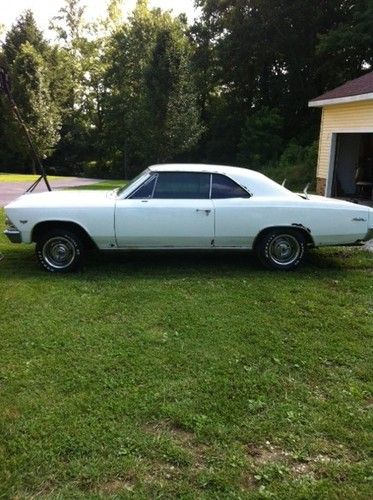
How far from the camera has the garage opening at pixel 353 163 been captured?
16406 mm

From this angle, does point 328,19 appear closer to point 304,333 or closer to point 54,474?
point 304,333

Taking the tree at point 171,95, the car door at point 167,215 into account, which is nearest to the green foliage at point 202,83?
the tree at point 171,95

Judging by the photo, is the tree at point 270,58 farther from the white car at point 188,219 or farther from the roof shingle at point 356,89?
the white car at point 188,219

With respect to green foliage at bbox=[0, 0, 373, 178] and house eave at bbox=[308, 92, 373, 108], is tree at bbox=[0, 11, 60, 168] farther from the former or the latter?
house eave at bbox=[308, 92, 373, 108]

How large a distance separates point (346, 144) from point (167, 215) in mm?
12207

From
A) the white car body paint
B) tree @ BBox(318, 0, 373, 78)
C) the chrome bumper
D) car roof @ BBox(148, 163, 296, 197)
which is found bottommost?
the chrome bumper

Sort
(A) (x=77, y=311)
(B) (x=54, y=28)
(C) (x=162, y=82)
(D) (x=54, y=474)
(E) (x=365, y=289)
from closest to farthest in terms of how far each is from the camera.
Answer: (D) (x=54, y=474), (A) (x=77, y=311), (E) (x=365, y=289), (C) (x=162, y=82), (B) (x=54, y=28)

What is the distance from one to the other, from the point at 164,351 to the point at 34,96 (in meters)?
34.6

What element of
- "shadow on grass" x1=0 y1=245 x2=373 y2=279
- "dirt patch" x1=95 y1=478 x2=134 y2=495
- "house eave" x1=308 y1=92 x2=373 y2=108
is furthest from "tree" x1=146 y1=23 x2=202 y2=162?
"dirt patch" x1=95 y1=478 x2=134 y2=495

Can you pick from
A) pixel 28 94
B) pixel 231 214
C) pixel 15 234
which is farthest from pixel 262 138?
pixel 15 234

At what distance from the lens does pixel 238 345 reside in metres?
4.34

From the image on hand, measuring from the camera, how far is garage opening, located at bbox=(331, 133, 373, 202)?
1641cm

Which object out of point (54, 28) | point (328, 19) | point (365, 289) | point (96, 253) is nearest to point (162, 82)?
point (328, 19)

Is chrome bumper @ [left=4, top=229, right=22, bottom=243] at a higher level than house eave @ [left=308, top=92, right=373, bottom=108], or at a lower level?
lower
